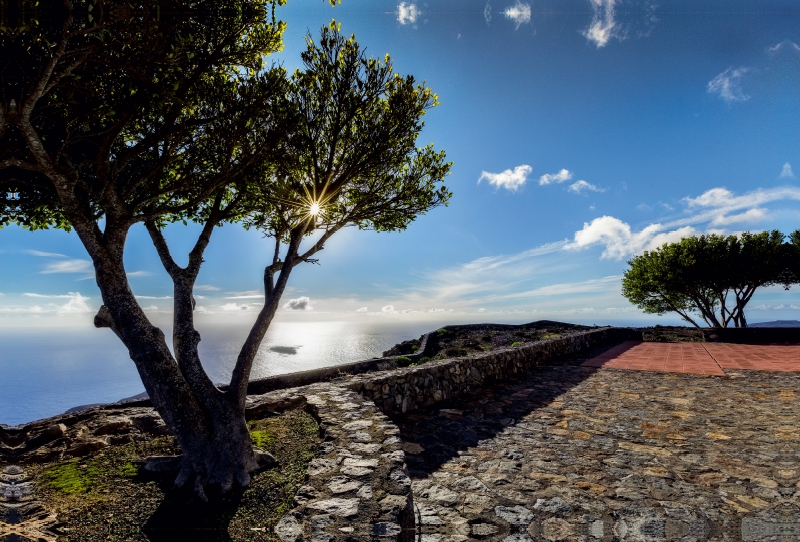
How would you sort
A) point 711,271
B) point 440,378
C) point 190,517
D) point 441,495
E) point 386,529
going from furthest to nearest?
point 711,271
point 440,378
point 441,495
point 190,517
point 386,529

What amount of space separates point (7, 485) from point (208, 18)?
6.45 metres

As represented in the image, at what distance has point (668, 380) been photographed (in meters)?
10.9

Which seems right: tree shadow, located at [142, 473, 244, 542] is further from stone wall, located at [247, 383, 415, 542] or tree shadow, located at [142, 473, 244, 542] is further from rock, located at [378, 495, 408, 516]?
rock, located at [378, 495, 408, 516]

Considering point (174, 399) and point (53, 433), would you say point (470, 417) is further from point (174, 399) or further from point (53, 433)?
point (53, 433)

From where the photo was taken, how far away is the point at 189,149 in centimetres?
588

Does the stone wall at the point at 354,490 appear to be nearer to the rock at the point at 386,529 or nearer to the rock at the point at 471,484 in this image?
the rock at the point at 386,529

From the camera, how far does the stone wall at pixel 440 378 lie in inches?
299

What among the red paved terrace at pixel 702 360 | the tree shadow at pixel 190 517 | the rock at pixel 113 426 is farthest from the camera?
the red paved terrace at pixel 702 360

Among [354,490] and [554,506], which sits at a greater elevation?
[354,490]

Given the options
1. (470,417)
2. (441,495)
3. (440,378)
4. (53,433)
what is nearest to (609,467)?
(441,495)

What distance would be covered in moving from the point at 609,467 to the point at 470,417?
2982mm

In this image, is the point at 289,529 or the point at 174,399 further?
the point at 174,399

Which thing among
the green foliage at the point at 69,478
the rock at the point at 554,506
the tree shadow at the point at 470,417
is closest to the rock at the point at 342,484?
the tree shadow at the point at 470,417

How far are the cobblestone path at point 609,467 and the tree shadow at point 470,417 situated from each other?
4 cm
